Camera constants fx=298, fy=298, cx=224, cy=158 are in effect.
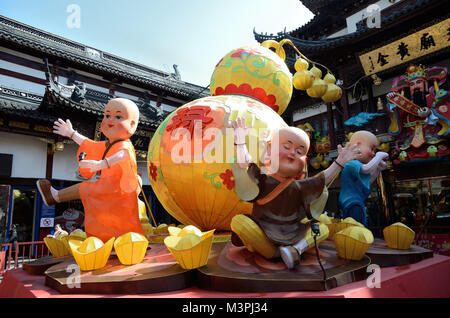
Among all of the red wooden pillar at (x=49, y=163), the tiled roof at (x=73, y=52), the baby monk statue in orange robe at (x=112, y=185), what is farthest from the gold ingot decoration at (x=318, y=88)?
the tiled roof at (x=73, y=52)

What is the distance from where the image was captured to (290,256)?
2.05 meters

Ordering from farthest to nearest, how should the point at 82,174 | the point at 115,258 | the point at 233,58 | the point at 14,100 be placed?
the point at 14,100, the point at 233,58, the point at 82,174, the point at 115,258

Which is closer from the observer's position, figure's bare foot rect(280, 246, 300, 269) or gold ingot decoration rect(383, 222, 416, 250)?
figure's bare foot rect(280, 246, 300, 269)

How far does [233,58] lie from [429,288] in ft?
11.0

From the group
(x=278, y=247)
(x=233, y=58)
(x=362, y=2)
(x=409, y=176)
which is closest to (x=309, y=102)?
(x=362, y=2)

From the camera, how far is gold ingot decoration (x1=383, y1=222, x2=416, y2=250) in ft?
8.96

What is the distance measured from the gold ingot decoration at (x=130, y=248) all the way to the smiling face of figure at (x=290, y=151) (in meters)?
1.21

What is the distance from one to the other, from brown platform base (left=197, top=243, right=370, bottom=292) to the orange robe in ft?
3.22

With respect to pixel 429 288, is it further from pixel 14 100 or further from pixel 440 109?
pixel 14 100

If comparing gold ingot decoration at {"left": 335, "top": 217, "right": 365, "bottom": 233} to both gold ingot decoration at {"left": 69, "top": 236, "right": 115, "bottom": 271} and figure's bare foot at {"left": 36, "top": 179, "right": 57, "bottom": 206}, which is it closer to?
gold ingot decoration at {"left": 69, "top": 236, "right": 115, "bottom": 271}

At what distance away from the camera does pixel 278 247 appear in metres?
2.18

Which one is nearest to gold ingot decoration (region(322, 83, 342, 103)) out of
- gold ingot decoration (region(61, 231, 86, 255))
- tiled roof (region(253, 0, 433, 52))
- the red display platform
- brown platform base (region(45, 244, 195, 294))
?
the red display platform

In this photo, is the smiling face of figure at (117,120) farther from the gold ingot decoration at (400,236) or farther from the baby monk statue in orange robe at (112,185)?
the gold ingot decoration at (400,236)

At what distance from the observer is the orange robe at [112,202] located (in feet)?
9.14
